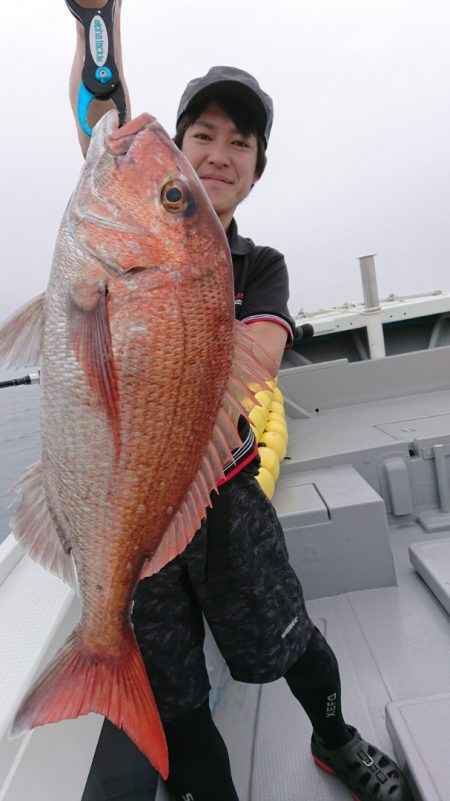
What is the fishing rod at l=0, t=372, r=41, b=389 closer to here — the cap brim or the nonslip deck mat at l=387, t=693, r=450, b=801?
the cap brim

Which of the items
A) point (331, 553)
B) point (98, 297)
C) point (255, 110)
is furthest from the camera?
point (331, 553)

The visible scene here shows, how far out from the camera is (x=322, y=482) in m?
3.35

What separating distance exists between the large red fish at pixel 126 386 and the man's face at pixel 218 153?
17.1 inches

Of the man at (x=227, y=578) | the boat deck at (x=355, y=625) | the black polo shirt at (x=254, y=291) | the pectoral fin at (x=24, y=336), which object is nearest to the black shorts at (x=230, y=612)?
the man at (x=227, y=578)

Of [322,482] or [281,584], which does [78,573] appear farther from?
[322,482]

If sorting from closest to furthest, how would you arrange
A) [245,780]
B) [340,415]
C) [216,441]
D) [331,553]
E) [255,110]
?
[216,441], [255,110], [245,780], [331,553], [340,415]

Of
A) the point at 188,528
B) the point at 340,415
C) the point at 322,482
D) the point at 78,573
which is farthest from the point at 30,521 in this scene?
the point at 340,415

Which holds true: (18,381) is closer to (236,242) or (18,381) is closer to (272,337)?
(236,242)

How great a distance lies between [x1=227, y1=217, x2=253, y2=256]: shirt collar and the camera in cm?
174

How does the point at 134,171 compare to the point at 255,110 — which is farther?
the point at 255,110

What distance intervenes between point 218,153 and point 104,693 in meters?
1.53

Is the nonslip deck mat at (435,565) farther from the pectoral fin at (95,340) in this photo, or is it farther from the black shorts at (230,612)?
the pectoral fin at (95,340)

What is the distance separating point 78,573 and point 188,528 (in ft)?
0.93

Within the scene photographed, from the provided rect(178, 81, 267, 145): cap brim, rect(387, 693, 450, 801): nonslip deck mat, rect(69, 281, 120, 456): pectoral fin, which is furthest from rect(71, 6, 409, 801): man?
rect(69, 281, 120, 456): pectoral fin
